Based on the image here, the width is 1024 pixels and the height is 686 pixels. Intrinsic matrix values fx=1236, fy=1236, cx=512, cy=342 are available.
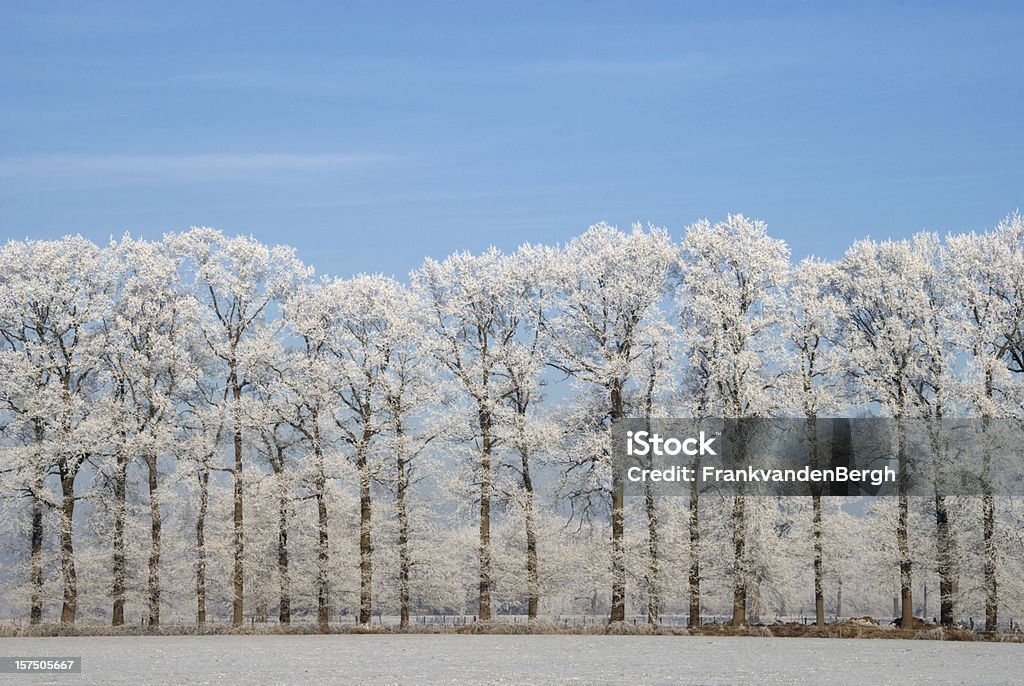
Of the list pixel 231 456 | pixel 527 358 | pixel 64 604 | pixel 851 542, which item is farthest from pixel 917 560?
pixel 64 604

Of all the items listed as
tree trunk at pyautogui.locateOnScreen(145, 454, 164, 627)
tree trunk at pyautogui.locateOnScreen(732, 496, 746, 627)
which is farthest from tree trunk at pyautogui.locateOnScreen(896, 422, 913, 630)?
tree trunk at pyautogui.locateOnScreen(145, 454, 164, 627)

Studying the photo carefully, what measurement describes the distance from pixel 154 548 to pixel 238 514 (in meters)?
3.78

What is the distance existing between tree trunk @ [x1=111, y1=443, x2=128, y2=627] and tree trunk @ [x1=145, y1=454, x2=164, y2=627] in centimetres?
111

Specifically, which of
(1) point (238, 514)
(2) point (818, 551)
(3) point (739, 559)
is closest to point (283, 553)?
(1) point (238, 514)

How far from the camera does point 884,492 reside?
51.7 m

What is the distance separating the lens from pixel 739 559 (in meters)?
50.6

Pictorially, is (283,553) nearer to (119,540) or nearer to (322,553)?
(322,553)

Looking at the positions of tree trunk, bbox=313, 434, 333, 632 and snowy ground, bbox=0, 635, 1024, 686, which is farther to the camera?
tree trunk, bbox=313, 434, 333, 632

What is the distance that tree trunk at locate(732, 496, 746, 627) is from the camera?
50.5m

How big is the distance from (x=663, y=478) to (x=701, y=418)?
3.00 metres

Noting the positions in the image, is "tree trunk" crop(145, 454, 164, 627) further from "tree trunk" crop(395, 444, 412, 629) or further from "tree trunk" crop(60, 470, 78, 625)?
"tree trunk" crop(395, 444, 412, 629)

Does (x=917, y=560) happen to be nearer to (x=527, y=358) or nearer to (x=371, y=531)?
(x=527, y=358)

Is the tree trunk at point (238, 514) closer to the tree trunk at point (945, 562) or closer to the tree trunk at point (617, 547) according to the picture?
the tree trunk at point (617, 547)

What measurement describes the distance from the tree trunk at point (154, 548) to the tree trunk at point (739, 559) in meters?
24.3
